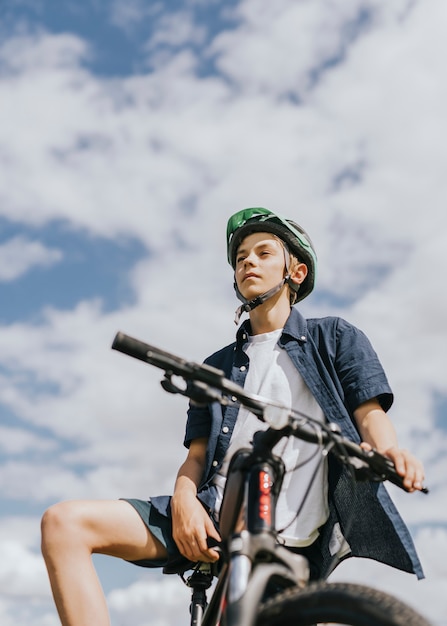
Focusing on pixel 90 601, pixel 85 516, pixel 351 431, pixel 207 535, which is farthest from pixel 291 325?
pixel 90 601

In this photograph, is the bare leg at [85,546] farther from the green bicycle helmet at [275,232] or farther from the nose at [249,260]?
the green bicycle helmet at [275,232]

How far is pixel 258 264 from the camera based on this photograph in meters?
4.95

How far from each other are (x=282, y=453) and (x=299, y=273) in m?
1.67

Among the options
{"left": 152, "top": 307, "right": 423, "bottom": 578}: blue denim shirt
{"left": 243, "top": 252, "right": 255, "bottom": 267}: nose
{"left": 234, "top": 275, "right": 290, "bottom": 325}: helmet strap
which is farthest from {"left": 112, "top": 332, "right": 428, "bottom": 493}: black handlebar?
{"left": 243, "top": 252, "right": 255, "bottom": 267}: nose

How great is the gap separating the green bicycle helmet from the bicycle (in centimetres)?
227

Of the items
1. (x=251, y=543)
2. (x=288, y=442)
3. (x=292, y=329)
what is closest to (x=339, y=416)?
(x=288, y=442)

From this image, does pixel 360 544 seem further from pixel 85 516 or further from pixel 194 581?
pixel 85 516

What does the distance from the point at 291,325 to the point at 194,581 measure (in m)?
1.76

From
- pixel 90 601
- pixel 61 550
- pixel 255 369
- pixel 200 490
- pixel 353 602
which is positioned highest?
pixel 255 369

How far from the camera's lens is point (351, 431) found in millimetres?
4211

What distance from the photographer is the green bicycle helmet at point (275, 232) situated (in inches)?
202

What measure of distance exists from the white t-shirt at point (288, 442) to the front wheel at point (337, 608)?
143 cm

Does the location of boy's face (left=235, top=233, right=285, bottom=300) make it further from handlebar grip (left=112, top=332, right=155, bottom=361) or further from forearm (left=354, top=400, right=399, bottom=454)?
handlebar grip (left=112, top=332, right=155, bottom=361)

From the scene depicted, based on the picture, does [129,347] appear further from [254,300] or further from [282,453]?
[254,300]
